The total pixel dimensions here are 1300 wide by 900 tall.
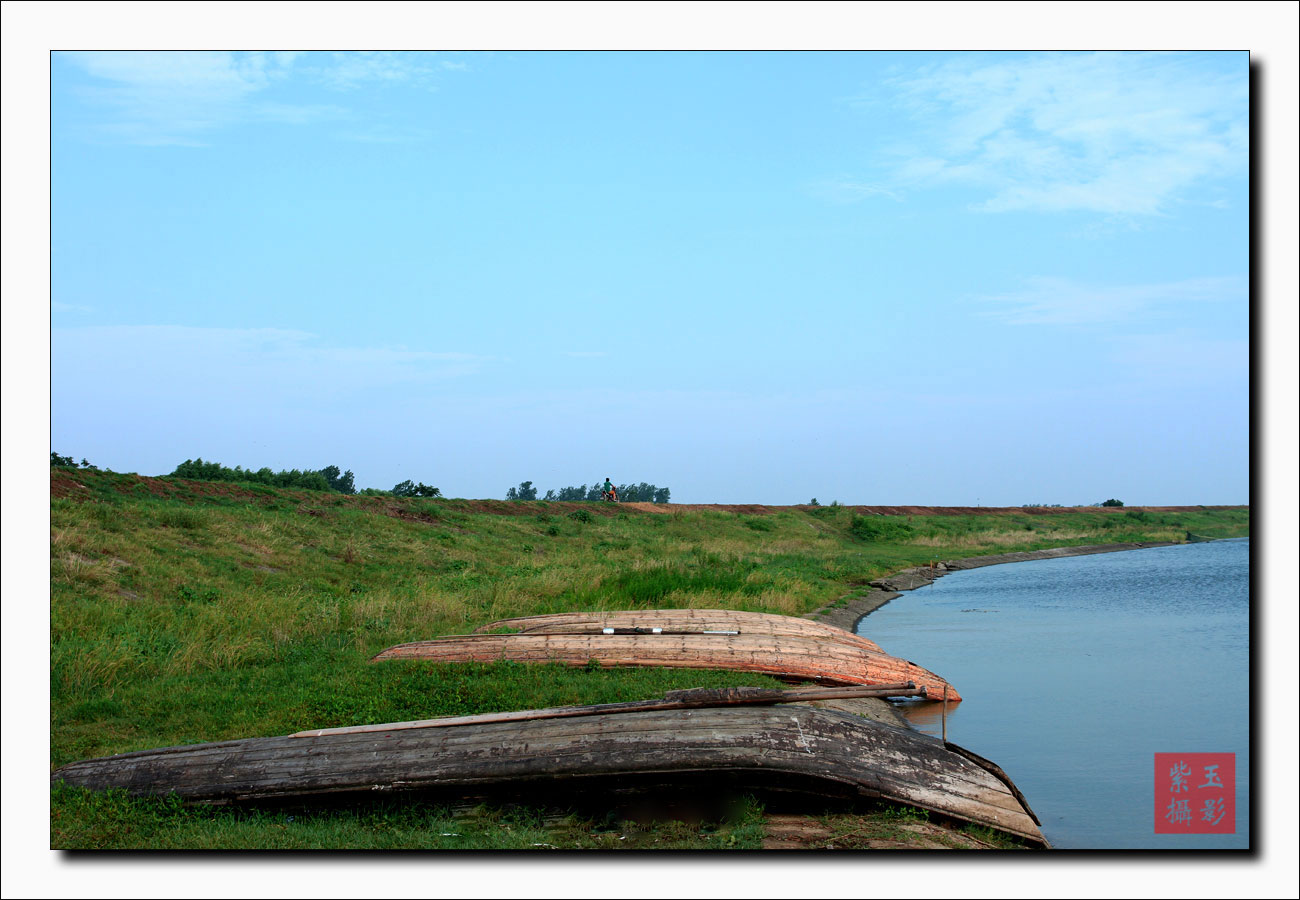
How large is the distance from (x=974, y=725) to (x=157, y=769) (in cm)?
876

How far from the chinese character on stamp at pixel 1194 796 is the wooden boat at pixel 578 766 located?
113cm

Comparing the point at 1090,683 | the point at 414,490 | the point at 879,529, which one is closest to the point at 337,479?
the point at 414,490

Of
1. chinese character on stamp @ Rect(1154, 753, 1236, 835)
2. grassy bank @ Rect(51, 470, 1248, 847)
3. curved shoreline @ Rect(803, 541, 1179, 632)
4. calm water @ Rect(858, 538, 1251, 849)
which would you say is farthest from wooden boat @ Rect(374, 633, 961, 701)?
curved shoreline @ Rect(803, 541, 1179, 632)

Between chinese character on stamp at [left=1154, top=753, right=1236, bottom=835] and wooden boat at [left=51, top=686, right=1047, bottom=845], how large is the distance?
3.71ft

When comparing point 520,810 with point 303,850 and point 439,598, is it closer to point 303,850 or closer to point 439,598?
point 303,850

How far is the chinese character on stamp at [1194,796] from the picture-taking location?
623 centimetres

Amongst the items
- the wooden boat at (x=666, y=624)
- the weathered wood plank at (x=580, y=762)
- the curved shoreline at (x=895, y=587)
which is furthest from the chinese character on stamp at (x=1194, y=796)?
the wooden boat at (x=666, y=624)

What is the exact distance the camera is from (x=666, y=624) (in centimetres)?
1349

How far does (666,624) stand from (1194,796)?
25.8 feet

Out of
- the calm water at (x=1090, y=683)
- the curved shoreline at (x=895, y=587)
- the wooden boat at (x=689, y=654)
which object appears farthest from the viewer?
the curved shoreline at (x=895, y=587)

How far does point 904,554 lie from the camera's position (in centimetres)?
4106

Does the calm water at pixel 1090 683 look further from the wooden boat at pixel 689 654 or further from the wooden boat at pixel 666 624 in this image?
the wooden boat at pixel 666 624

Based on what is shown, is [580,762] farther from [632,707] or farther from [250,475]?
[250,475]

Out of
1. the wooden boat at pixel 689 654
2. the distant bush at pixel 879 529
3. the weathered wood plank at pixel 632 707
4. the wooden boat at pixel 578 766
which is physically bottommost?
the distant bush at pixel 879 529
